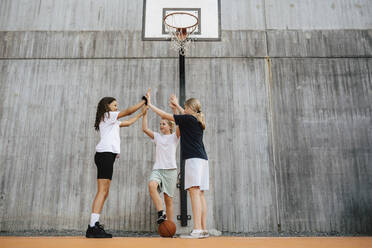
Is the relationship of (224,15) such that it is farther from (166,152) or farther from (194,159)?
(194,159)

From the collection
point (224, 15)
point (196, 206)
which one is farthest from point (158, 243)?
point (224, 15)

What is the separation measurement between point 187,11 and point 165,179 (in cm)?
344

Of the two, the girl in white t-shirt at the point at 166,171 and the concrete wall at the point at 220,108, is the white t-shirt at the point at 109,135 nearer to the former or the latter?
the girl in white t-shirt at the point at 166,171

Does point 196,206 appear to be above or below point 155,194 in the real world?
below

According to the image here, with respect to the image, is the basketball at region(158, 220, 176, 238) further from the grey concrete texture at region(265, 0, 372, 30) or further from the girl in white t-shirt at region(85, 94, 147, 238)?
the grey concrete texture at region(265, 0, 372, 30)

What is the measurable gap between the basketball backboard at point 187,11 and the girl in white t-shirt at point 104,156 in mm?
2522

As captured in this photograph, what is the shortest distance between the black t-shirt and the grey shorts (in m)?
0.63

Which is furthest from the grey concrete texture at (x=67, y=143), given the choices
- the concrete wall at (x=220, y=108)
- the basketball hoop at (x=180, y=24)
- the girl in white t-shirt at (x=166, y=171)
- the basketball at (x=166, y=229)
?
the basketball at (x=166, y=229)

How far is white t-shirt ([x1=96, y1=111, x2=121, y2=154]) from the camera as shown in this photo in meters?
3.55

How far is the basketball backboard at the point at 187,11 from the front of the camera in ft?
18.3

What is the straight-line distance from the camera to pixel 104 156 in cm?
351

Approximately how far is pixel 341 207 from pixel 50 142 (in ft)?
20.3

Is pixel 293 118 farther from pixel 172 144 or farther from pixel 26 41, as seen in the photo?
pixel 26 41

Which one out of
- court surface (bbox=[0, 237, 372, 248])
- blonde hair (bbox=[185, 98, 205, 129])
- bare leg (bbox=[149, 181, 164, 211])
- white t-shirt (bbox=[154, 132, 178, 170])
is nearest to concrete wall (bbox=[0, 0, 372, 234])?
white t-shirt (bbox=[154, 132, 178, 170])
